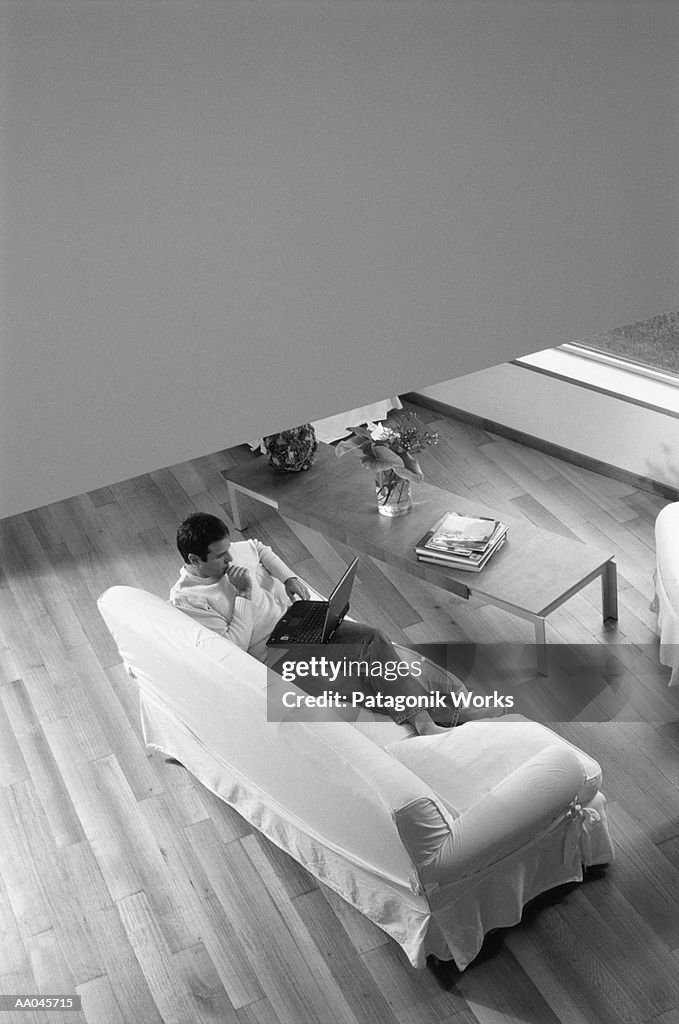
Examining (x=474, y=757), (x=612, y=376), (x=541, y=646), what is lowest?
(x=541, y=646)

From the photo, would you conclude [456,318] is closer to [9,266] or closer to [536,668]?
[9,266]

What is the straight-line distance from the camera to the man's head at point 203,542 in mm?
3123

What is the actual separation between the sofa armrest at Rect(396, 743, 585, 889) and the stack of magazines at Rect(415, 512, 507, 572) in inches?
39.1

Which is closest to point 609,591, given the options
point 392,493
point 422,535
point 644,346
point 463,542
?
point 463,542

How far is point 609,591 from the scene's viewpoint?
3760 millimetres

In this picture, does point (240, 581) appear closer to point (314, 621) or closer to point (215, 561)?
point (215, 561)

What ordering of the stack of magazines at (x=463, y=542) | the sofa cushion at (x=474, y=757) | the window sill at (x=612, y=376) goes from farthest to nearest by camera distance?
the window sill at (x=612, y=376) < the stack of magazines at (x=463, y=542) < the sofa cushion at (x=474, y=757)

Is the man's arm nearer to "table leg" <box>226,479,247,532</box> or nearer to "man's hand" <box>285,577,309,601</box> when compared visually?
"man's hand" <box>285,577,309,601</box>

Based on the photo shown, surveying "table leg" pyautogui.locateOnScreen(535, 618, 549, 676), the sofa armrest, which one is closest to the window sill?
"table leg" pyautogui.locateOnScreen(535, 618, 549, 676)

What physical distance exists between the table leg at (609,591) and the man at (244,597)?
2.96 feet

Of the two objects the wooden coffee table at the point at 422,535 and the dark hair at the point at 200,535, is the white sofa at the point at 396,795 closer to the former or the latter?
the dark hair at the point at 200,535

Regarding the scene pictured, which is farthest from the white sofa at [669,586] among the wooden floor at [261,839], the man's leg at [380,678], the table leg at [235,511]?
the table leg at [235,511]

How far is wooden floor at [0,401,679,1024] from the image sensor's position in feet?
8.63

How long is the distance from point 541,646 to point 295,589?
898mm
